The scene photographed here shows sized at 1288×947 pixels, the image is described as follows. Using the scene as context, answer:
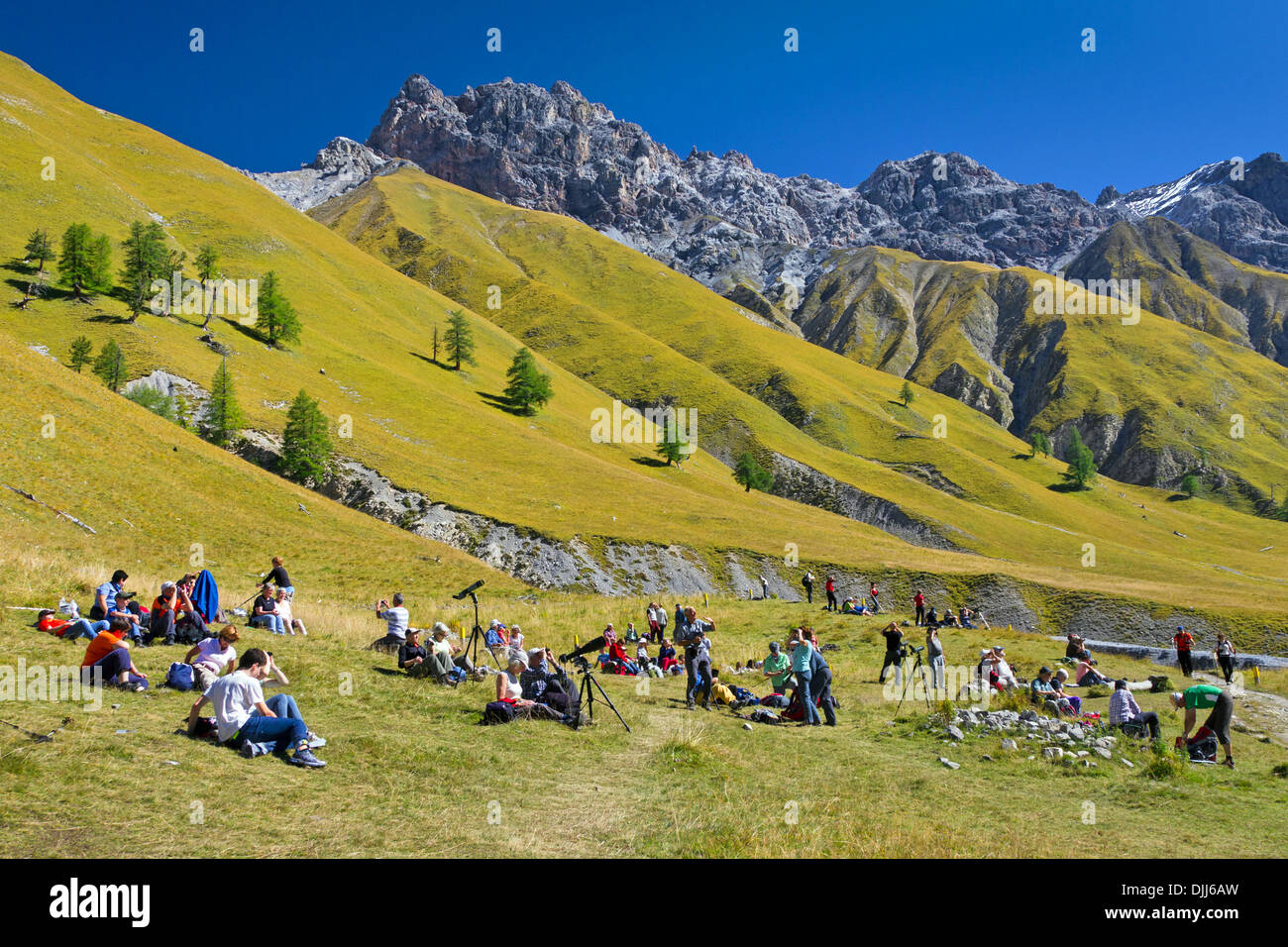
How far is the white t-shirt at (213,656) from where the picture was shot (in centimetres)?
1345

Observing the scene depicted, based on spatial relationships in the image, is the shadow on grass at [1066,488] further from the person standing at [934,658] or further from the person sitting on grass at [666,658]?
the person sitting on grass at [666,658]

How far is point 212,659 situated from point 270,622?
715cm

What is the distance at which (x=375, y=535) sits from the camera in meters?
45.2

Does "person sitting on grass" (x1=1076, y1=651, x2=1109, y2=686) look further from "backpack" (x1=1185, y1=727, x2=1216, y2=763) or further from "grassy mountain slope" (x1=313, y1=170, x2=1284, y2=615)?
"grassy mountain slope" (x1=313, y1=170, x2=1284, y2=615)

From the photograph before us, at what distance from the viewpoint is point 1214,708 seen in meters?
15.3

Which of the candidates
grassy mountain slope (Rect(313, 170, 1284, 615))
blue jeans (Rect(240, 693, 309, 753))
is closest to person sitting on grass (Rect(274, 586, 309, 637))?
blue jeans (Rect(240, 693, 309, 753))

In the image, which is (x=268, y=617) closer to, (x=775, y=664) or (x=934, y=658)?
(x=775, y=664)

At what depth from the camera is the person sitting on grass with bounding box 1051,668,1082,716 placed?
1912 cm

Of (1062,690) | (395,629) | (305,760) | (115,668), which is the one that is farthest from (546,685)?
(1062,690)

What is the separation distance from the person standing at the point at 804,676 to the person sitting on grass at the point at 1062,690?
708 centimetres

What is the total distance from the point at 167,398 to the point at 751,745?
61.1 m

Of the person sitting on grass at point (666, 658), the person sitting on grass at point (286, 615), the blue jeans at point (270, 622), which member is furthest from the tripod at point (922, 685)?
the blue jeans at point (270, 622)
